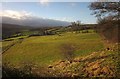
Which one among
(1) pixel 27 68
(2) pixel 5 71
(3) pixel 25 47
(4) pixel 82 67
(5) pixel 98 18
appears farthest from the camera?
(3) pixel 25 47

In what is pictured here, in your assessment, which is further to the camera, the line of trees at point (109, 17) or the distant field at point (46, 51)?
the distant field at point (46, 51)

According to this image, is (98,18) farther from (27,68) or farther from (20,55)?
(20,55)

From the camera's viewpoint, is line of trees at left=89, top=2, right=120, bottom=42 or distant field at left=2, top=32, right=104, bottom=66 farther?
distant field at left=2, top=32, right=104, bottom=66

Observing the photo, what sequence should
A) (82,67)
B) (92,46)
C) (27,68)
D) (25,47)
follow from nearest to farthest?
(27,68) → (82,67) → (92,46) → (25,47)

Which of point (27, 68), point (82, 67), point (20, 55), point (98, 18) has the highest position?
point (98, 18)

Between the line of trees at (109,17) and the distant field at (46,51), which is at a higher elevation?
the line of trees at (109,17)

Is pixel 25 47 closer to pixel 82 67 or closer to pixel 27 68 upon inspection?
pixel 82 67

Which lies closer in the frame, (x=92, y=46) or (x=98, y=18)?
(x=98, y=18)

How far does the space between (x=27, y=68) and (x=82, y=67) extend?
14.0 metres

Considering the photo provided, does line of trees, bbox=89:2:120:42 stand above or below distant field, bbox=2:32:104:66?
above

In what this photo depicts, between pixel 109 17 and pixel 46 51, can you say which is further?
pixel 46 51

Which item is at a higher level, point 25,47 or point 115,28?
point 115,28

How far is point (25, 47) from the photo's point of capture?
60281 millimetres

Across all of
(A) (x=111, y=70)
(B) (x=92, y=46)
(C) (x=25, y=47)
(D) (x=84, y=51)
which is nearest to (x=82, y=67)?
(A) (x=111, y=70)
